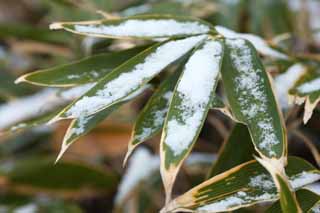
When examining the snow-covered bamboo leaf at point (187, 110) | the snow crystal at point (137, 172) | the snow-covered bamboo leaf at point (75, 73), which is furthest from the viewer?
the snow crystal at point (137, 172)

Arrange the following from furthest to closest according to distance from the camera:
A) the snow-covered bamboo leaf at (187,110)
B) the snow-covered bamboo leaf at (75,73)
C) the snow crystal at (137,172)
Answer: the snow crystal at (137,172)
the snow-covered bamboo leaf at (75,73)
the snow-covered bamboo leaf at (187,110)

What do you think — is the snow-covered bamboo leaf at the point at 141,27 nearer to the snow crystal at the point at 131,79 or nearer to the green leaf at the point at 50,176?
the snow crystal at the point at 131,79

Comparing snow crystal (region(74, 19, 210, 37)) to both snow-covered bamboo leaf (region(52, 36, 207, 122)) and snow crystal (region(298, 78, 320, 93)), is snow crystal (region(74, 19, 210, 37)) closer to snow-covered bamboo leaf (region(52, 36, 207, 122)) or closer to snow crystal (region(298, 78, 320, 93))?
snow-covered bamboo leaf (region(52, 36, 207, 122))

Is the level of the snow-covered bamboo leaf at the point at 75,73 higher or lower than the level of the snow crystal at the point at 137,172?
higher

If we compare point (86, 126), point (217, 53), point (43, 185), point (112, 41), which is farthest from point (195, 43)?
point (43, 185)

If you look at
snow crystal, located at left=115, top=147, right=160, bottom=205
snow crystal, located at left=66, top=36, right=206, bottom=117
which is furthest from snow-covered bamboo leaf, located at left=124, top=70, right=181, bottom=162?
snow crystal, located at left=115, top=147, right=160, bottom=205

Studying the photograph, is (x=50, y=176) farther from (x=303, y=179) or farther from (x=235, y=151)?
(x=303, y=179)

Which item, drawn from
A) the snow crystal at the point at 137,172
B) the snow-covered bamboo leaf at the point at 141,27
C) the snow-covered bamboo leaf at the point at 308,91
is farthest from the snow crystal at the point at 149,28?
the snow crystal at the point at 137,172
